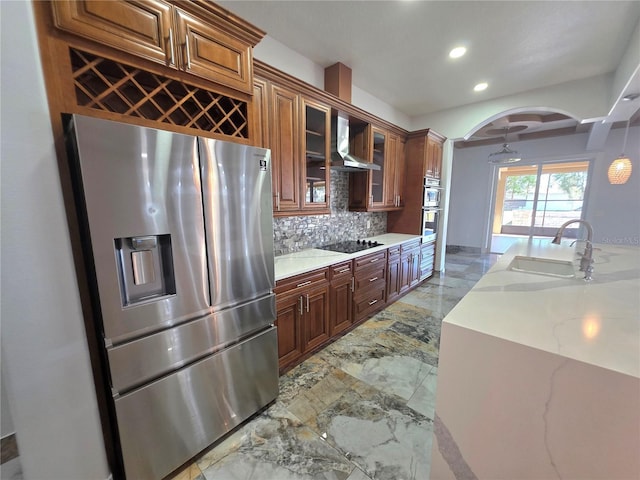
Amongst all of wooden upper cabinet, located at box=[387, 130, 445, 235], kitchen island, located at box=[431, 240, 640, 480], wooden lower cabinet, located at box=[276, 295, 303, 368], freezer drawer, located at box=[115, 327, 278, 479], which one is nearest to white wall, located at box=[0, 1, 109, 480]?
freezer drawer, located at box=[115, 327, 278, 479]

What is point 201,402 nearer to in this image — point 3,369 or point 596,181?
point 3,369

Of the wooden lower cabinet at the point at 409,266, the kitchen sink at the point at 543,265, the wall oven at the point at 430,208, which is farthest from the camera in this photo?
the wall oven at the point at 430,208

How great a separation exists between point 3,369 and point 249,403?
47.0 inches

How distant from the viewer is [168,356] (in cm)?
128

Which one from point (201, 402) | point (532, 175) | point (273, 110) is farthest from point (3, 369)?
point (532, 175)

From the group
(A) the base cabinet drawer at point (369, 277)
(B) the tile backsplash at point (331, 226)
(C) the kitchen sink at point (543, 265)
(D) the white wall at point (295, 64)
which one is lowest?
(A) the base cabinet drawer at point (369, 277)

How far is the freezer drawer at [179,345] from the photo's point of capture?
3.81ft

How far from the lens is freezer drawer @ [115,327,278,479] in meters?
1.22

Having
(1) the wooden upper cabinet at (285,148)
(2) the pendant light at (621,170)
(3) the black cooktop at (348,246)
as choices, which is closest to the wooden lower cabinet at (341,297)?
(3) the black cooktop at (348,246)

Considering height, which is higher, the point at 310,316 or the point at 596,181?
the point at 596,181

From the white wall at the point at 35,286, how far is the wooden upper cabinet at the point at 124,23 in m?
0.12

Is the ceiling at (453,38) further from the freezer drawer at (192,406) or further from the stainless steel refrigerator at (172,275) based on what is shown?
the freezer drawer at (192,406)

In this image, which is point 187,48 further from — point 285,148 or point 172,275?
point 172,275

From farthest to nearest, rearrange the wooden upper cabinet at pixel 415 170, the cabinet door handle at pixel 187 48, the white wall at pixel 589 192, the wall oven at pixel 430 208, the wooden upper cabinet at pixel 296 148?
the white wall at pixel 589 192 < the wall oven at pixel 430 208 < the wooden upper cabinet at pixel 415 170 < the wooden upper cabinet at pixel 296 148 < the cabinet door handle at pixel 187 48
